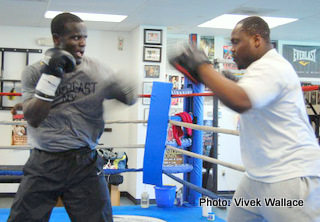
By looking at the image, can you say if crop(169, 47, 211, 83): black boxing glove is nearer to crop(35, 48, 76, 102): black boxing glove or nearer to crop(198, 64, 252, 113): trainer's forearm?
crop(198, 64, 252, 113): trainer's forearm

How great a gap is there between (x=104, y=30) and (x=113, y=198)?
311cm

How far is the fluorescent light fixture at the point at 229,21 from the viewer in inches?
216

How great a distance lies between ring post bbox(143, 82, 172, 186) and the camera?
3.13 meters

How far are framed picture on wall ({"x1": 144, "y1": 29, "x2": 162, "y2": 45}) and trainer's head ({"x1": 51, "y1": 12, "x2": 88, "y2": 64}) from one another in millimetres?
4294

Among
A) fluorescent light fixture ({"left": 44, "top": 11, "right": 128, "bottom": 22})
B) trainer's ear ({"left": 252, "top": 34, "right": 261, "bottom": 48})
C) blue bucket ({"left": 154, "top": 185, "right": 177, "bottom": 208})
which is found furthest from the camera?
fluorescent light fixture ({"left": 44, "top": 11, "right": 128, "bottom": 22})

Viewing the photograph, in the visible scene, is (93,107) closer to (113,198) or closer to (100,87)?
(100,87)

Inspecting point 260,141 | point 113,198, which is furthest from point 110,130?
point 260,141

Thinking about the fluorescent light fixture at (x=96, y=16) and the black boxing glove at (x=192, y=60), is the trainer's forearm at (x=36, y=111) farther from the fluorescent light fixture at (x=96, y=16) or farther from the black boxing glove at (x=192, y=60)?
the fluorescent light fixture at (x=96, y=16)

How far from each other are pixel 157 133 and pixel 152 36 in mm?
3078

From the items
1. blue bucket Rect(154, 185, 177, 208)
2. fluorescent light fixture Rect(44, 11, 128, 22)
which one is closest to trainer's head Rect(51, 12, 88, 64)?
blue bucket Rect(154, 185, 177, 208)

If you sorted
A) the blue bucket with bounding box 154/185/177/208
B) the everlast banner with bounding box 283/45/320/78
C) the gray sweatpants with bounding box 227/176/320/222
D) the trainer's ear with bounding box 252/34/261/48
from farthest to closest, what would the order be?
the everlast banner with bounding box 283/45/320/78
the blue bucket with bounding box 154/185/177/208
the trainer's ear with bounding box 252/34/261/48
the gray sweatpants with bounding box 227/176/320/222

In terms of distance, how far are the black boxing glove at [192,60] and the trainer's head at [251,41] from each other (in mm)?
176

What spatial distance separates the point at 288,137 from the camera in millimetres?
1406

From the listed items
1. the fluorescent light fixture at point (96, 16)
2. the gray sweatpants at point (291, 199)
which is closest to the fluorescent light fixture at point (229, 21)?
the fluorescent light fixture at point (96, 16)
